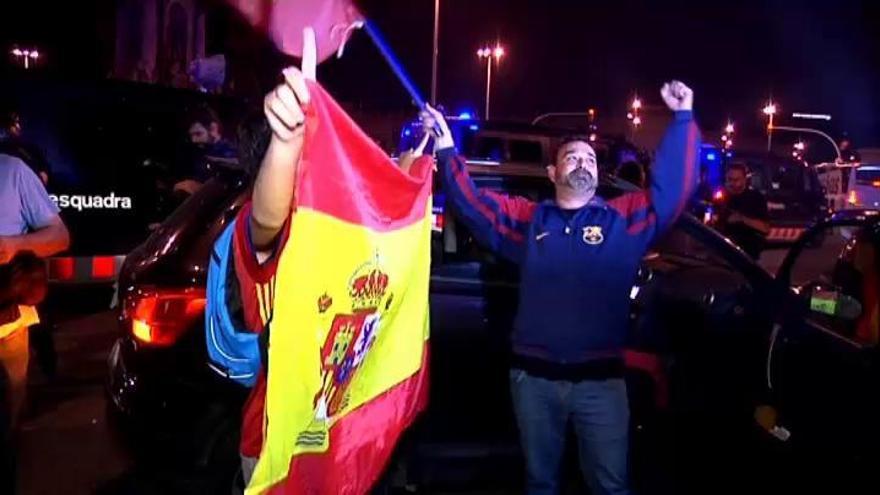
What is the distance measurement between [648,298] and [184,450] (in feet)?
7.11

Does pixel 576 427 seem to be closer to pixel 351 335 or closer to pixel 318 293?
pixel 351 335

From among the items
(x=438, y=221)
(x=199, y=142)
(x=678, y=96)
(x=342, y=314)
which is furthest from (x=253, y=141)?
(x=199, y=142)

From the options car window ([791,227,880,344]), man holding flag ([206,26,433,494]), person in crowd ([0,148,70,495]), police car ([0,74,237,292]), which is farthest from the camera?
police car ([0,74,237,292])

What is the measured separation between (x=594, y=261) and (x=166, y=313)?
1662mm

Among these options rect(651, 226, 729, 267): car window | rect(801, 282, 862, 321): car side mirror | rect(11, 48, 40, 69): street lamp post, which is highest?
rect(11, 48, 40, 69): street lamp post

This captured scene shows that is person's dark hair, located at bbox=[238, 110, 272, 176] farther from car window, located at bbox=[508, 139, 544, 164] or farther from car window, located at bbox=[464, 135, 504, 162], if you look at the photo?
car window, located at bbox=[508, 139, 544, 164]

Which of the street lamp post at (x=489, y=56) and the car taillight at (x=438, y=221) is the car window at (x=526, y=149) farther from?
the street lamp post at (x=489, y=56)

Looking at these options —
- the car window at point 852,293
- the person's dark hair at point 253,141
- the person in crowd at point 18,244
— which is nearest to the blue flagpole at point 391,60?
the person's dark hair at point 253,141

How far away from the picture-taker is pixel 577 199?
348 cm

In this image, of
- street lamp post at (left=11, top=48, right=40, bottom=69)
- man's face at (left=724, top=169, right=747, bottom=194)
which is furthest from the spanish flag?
street lamp post at (left=11, top=48, right=40, bottom=69)

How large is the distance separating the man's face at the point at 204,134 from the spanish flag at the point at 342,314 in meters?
5.23

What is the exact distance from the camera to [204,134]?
7.96 meters

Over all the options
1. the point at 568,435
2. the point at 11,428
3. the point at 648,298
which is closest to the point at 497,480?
the point at 568,435

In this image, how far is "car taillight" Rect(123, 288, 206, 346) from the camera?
3.64m
